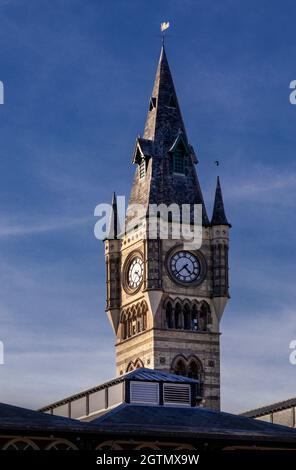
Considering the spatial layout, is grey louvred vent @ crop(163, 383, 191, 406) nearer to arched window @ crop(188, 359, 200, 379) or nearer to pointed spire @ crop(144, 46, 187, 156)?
arched window @ crop(188, 359, 200, 379)

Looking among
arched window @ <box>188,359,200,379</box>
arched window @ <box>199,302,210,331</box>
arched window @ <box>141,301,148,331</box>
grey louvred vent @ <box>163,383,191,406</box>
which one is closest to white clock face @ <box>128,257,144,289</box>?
arched window @ <box>141,301,148,331</box>

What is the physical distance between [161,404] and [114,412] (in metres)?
4.50

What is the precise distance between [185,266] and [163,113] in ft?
51.3

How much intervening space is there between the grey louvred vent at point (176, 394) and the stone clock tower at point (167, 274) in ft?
158

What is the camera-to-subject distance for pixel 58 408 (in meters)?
88.6

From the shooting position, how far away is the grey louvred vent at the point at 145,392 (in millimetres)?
79125

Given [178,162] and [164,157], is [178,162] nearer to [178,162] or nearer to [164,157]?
[178,162]

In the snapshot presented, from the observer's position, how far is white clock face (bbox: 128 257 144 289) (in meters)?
136

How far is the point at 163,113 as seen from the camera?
5586 inches

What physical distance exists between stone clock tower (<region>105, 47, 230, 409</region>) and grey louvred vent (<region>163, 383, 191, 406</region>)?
48152 millimetres

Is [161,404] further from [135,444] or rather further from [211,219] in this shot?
[211,219]

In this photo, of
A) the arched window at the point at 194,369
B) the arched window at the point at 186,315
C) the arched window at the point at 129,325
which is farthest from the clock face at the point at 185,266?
the arched window at the point at 194,369

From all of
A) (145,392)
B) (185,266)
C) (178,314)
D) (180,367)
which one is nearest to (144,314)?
(178,314)

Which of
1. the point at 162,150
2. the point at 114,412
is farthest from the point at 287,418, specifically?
the point at 162,150
